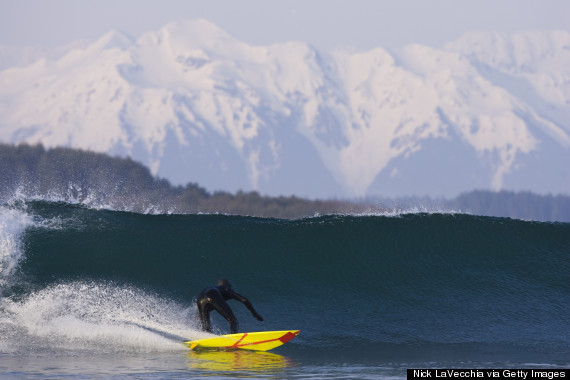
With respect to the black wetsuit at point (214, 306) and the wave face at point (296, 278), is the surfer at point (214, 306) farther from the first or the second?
the wave face at point (296, 278)

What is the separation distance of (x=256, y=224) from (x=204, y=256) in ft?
6.60

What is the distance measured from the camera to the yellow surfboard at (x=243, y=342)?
1438cm

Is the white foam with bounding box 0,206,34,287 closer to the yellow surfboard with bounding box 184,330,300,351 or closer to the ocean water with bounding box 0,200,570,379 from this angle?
the ocean water with bounding box 0,200,570,379

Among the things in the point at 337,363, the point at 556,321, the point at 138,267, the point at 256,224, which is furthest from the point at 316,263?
the point at 337,363

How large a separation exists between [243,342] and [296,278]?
15.0 ft

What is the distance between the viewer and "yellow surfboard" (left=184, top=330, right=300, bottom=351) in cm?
1438

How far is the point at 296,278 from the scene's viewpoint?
18.9 m

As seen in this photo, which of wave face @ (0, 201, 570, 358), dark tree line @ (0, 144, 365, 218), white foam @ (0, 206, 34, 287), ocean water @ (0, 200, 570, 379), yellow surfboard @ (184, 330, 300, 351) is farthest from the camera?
dark tree line @ (0, 144, 365, 218)

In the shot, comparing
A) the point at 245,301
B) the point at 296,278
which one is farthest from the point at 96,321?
the point at 296,278

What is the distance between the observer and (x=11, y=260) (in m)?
18.2

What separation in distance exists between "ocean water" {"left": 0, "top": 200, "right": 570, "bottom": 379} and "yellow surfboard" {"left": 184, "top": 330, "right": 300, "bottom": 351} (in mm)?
272

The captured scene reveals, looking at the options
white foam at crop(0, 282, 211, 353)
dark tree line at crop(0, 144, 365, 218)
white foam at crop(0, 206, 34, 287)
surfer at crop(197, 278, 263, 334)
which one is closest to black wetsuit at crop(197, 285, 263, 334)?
surfer at crop(197, 278, 263, 334)

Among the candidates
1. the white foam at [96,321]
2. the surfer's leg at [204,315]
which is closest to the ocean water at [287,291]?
the white foam at [96,321]

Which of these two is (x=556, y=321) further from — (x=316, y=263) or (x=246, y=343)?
(x=246, y=343)
